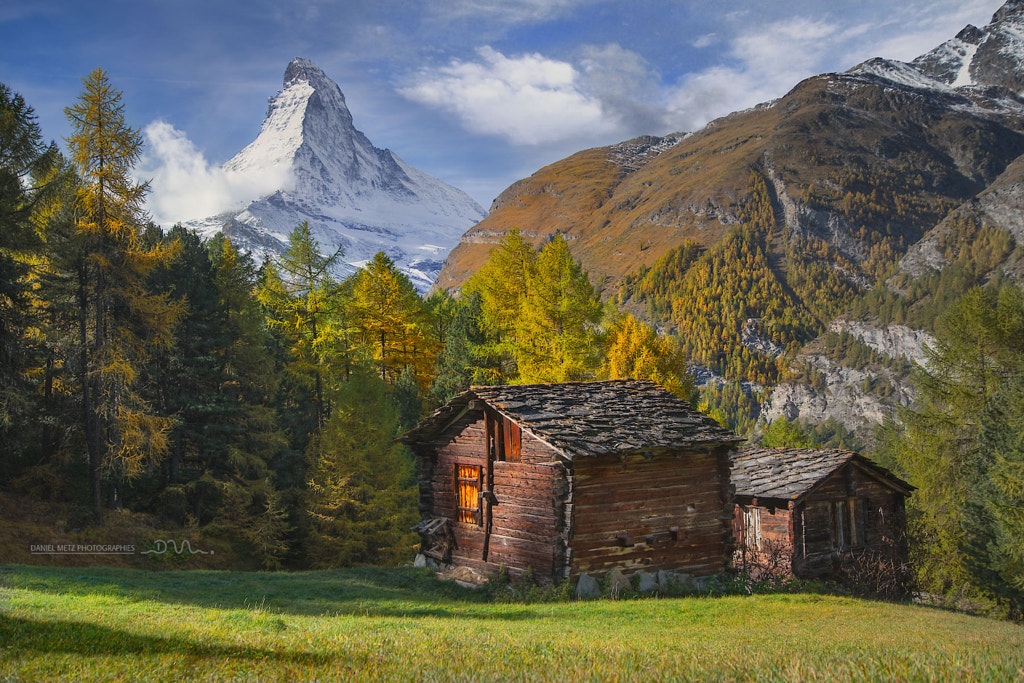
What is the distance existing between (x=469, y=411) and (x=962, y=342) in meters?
26.0

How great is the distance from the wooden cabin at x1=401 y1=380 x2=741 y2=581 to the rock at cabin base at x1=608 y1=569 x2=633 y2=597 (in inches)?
9.5

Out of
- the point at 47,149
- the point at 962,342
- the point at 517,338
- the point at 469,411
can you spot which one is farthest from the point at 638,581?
the point at 47,149

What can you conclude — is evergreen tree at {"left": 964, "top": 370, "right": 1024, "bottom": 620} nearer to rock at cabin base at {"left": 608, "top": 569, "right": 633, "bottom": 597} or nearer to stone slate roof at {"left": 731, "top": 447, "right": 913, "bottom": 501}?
stone slate roof at {"left": 731, "top": 447, "right": 913, "bottom": 501}

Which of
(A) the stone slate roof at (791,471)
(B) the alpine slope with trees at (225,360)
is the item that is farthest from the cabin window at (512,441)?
(B) the alpine slope with trees at (225,360)

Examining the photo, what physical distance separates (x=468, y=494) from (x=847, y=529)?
45.3ft

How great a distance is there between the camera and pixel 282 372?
3597 cm

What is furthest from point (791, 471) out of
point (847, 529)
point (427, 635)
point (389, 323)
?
point (389, 323)

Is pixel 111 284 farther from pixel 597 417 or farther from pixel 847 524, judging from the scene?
pixel 847 524

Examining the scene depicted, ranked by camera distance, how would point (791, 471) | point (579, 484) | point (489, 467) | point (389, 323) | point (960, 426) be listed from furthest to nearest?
1. point (389, 323)
2. point (960, 426)
3. point (791, 471)
4. point (489, 467)
5. point (579, 484)

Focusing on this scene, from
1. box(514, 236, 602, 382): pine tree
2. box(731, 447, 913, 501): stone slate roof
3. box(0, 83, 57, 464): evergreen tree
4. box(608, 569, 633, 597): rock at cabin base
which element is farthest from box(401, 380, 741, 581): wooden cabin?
box(0, 83, 57, 464): evergreen tree

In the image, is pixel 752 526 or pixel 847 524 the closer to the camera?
pixel 847 524

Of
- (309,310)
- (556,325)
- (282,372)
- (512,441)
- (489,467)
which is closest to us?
(512,441)

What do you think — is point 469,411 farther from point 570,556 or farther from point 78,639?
point 78,639

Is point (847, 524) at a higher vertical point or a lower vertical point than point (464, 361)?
lower
